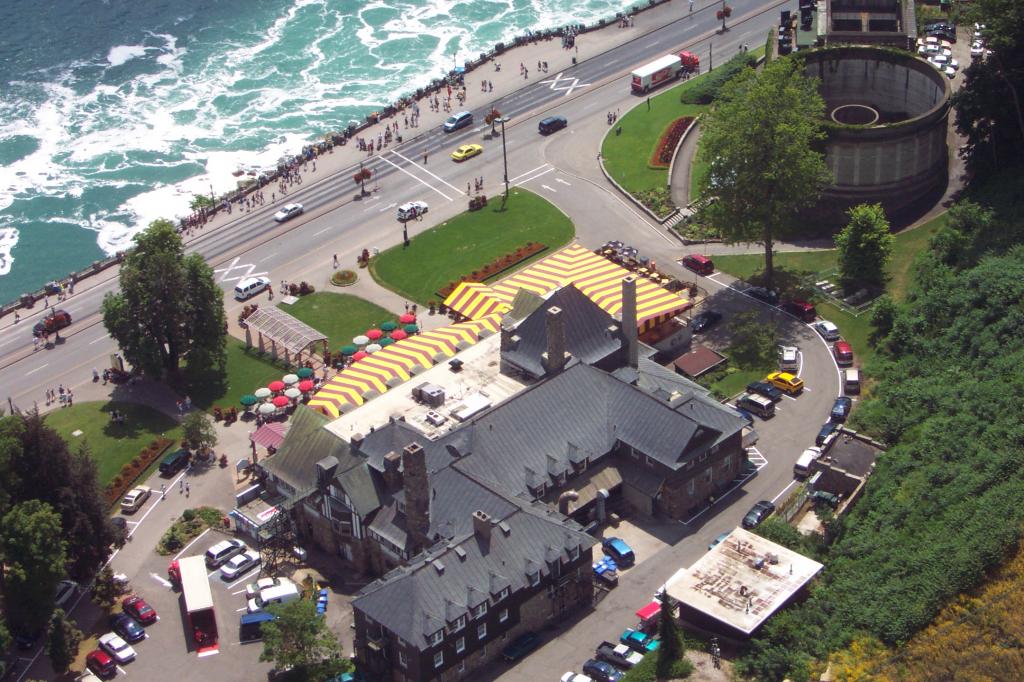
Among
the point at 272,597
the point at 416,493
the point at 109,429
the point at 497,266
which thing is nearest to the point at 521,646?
the point at 416,493

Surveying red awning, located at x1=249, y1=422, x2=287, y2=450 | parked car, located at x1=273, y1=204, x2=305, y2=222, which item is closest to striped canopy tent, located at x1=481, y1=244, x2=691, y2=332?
red awning, located at x1=249, y1=422, x2=287, y2=450

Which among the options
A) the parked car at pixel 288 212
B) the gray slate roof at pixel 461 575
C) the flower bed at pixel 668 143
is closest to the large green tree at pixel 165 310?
the parked car at pixel 288 212

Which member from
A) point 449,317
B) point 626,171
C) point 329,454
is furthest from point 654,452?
point 626,171

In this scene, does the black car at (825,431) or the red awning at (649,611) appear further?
the black car at (825,431)

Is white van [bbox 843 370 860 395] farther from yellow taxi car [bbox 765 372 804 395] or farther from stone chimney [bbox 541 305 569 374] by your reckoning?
stone chimney [bbox 541 305 569 374]

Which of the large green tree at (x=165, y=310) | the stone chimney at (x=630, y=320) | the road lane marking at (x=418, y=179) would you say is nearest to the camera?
the stone chimney at (x=630, y=320)

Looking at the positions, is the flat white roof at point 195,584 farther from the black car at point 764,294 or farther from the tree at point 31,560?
the black car at point 764,294
